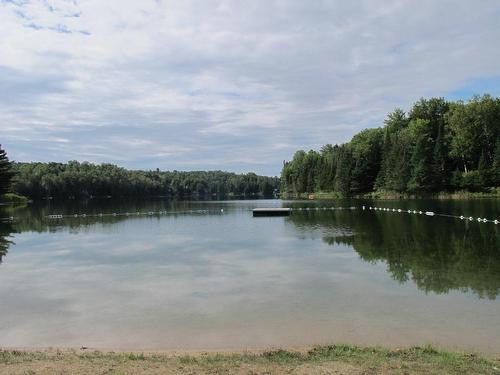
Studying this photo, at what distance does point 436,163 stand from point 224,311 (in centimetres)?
8338

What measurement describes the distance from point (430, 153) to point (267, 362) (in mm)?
90974

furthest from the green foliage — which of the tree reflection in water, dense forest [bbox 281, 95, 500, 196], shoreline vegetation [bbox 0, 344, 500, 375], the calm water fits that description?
shoreline vegetation [bbox 0, 344, 500, 375]

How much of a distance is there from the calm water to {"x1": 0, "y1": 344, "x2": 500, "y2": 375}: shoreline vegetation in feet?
4.22

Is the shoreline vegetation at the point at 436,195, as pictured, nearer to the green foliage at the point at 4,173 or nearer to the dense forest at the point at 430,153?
the dense forest at the point at 430,153

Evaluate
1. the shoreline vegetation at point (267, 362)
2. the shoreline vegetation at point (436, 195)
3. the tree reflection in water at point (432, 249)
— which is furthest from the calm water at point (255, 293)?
the shoreline vegetation at point (436, 195)

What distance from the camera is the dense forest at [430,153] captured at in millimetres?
88188

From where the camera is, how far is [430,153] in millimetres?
92062

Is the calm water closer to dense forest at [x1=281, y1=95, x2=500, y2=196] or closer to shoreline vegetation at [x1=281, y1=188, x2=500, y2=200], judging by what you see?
shoreline vegetation at [x1=281, y1=188, x2=500, y2=200]

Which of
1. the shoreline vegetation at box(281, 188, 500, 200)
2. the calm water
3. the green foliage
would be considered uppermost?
the green foliage

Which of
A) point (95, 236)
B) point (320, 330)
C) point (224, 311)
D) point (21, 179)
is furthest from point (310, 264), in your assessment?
point (21, 179)

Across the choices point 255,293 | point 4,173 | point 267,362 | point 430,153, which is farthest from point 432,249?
point 4,173

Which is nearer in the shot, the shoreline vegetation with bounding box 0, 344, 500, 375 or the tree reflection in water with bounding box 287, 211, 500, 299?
the shoreline vegetation with bounding box 0, 344, 500, 375

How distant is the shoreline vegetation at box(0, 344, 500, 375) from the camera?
805 centimetres

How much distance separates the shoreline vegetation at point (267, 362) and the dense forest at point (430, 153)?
82218 millimetres
